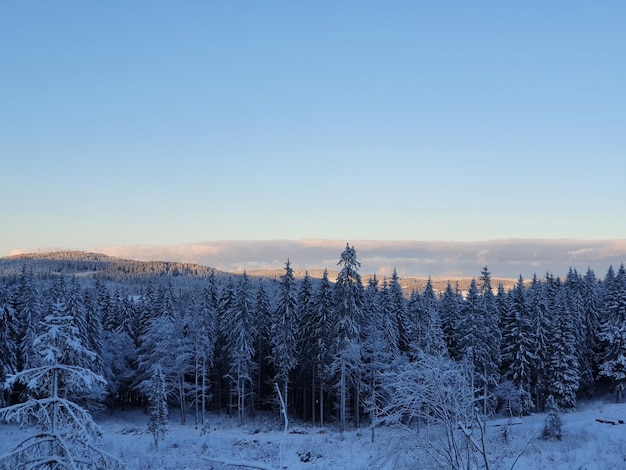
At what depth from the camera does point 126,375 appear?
54.4 meters

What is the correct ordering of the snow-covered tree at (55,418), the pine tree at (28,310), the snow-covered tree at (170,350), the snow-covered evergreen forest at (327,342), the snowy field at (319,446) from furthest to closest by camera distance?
1. the snow-covered tree at (170,350)
2. the pine tree at (28,310)
3. the snow-covered evergreen forest at (327,342)
4. the snowy field at (319,446)
5. the snow-covered tree at (55,418)

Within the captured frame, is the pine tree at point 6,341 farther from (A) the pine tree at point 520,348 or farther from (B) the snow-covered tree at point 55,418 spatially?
(A) the pine tree at point 520,348

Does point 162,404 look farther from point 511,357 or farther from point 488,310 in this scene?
point 511,357

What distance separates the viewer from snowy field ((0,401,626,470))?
25.8 m

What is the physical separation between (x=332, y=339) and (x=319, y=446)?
1000 centimetres

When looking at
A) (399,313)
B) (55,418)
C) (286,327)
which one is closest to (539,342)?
(399,313)

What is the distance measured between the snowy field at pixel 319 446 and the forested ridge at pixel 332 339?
3.43 metres

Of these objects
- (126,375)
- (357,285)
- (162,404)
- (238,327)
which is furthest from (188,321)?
(357,285)

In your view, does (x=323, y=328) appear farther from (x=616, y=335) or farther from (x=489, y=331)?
(x=616, y=335)

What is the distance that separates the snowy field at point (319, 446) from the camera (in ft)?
84.7

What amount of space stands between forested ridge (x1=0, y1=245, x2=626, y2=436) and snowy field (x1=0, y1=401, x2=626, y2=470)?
343 cm

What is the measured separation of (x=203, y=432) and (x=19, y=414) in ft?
124

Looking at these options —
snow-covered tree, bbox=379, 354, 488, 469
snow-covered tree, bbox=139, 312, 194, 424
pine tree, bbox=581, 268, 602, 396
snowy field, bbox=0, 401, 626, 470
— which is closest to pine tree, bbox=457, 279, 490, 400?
snowy field, bbox=0, 401, 626, 470

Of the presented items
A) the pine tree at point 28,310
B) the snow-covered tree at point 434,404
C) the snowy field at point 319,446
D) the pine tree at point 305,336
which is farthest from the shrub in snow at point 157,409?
the snow-covered tree at point 434,404
